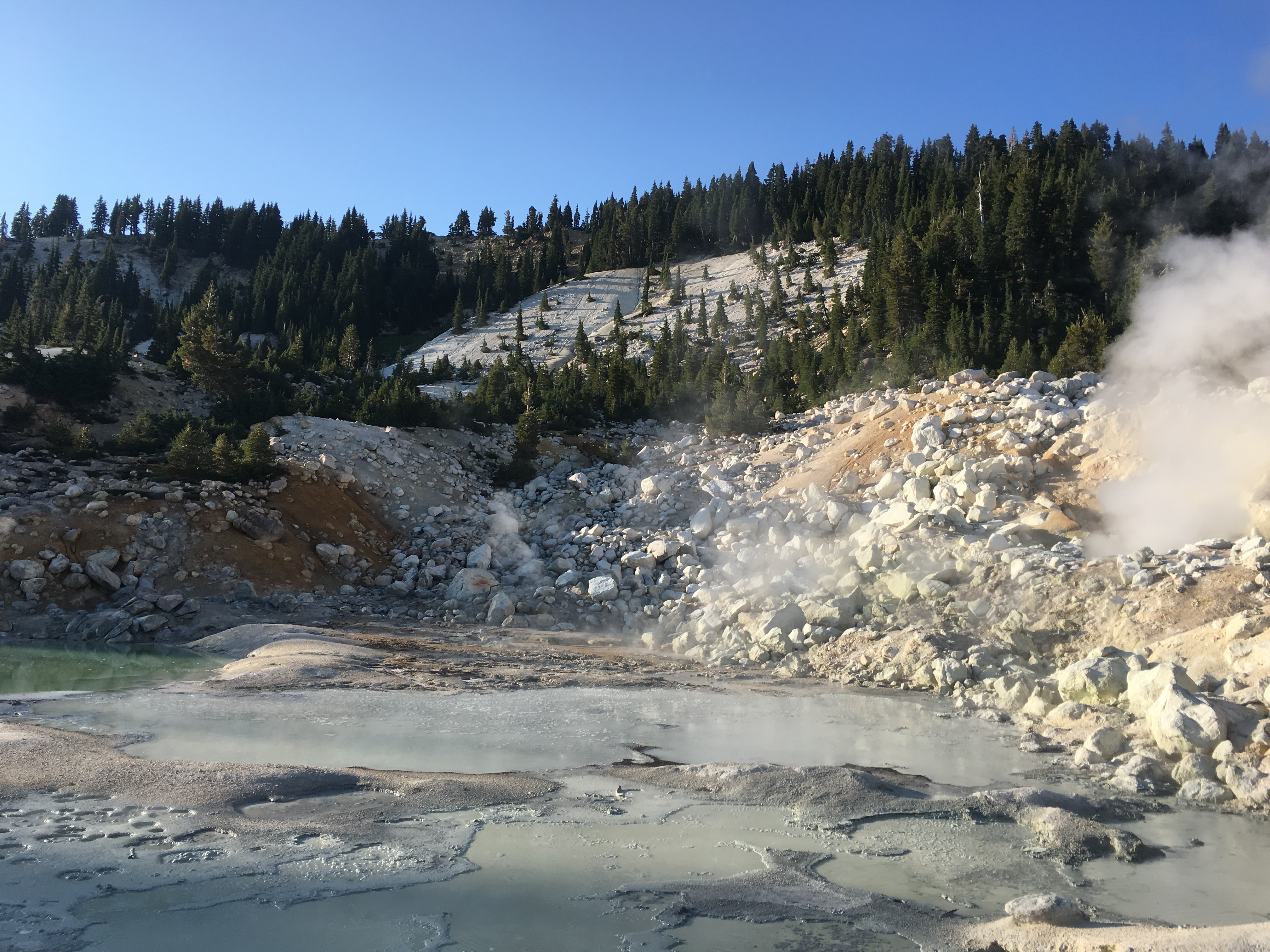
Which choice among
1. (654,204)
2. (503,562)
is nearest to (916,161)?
(654,204)

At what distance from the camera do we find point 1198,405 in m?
13.7

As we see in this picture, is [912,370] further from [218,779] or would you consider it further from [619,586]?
[218,779]

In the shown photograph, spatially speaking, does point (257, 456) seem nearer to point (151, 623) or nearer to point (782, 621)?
point (151, 623)

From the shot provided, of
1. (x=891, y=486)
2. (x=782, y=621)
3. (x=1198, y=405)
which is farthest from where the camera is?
(x=891, y=486)

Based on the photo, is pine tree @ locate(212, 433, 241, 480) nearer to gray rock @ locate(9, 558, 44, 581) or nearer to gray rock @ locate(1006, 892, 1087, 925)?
gray rock @ locate(9, 558, 44, 581)

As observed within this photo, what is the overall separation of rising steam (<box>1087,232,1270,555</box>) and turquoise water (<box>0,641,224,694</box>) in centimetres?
1363

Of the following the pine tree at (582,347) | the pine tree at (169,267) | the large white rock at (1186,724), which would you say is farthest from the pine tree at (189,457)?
the pine tree at (169,267)

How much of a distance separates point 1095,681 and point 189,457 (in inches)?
721

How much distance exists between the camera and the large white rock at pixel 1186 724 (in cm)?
632

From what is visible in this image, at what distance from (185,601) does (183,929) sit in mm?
13162

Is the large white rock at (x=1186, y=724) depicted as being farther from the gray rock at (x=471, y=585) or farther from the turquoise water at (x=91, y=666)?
the gray rock at (x=471, y=585)

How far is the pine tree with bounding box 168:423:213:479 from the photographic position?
713 inches

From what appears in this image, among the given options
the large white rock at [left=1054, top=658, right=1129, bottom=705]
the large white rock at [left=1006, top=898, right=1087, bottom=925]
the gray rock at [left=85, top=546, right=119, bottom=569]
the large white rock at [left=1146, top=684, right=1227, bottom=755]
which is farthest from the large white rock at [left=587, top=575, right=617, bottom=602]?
the large white rock at [left=1006, top=898, right=1087, bottom=925]

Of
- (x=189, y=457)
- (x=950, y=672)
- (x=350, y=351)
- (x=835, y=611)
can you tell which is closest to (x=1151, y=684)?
(x=950, y=672)
